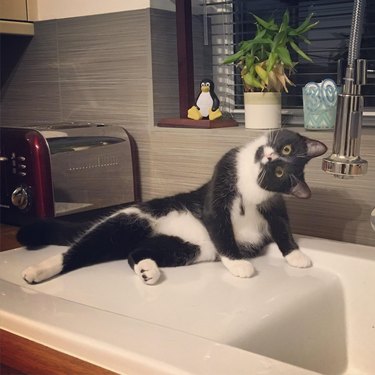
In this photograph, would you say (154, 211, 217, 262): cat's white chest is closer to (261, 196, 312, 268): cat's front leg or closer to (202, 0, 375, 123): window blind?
(261, 196, 312, 268): cat's front leg

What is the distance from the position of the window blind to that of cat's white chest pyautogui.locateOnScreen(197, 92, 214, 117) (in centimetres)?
18

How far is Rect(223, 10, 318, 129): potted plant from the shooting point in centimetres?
113

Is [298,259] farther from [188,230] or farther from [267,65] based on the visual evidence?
[267,65]

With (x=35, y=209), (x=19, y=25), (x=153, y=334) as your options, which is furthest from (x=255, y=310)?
(x=19, y=25)

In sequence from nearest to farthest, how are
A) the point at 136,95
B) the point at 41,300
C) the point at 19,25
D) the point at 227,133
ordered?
the point at 41,300
the point at 227,133
the point at 136,95
the point at 19,25

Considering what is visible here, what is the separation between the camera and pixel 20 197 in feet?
4.00

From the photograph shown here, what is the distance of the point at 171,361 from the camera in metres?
0.57

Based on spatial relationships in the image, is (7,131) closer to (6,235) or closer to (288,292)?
(6,235)

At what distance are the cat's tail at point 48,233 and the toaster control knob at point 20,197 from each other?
0.36 feet

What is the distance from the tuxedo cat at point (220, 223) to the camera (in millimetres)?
918

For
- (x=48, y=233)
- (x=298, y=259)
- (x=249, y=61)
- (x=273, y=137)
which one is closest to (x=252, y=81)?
(x=249, y=61)

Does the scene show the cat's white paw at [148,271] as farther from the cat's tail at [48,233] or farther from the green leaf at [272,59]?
the green leaf at [272,59]

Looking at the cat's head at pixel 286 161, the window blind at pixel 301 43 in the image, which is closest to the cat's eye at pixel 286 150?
the cat's head at pixel 286 161

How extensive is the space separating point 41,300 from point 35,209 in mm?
481
